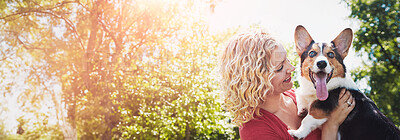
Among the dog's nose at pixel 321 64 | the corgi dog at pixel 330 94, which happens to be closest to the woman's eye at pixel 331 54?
the corgi dog at pixel 330 94

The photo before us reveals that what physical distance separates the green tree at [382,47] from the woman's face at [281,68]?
1108 centimetres

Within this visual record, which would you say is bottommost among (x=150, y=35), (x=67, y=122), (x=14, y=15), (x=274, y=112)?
(x=274, y=112)

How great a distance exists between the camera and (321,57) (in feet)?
6.45

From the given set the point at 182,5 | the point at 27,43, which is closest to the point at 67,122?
the point at 27,43

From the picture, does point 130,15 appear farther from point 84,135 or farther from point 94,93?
point 84,135

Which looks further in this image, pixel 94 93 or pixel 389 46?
pixel 389 46

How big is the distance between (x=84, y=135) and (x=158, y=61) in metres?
3.06

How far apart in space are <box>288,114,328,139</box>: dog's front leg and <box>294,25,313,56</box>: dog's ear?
0.49 metres

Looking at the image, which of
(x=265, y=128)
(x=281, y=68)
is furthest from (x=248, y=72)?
(x=265, y=128)

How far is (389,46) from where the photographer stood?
1147 centimetres

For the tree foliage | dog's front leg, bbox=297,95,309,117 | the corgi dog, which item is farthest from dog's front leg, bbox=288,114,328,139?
the tree foliage

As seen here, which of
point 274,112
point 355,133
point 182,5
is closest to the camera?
point 355,133

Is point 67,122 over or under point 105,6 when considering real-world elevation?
under

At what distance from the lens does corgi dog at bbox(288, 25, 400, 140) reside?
182cm
